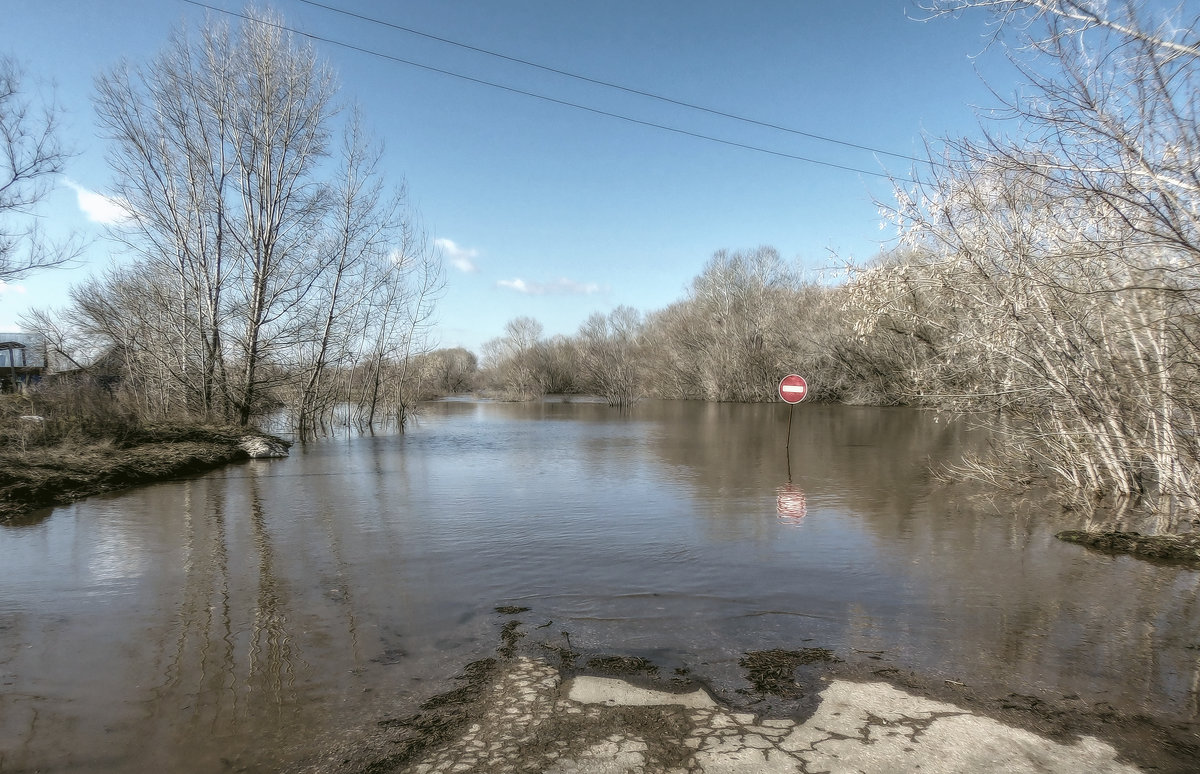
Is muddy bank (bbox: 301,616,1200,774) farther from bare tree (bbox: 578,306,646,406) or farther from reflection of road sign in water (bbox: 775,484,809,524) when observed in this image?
bare tree (bbox: 578,306,646,406)

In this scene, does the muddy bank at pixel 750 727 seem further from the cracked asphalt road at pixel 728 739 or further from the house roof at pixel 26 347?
the house roof at pixel 26 347

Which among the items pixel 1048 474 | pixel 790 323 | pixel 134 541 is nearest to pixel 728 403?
pixel 790 323

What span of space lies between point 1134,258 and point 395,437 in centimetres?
2105

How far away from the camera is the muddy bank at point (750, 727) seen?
3.08 meters

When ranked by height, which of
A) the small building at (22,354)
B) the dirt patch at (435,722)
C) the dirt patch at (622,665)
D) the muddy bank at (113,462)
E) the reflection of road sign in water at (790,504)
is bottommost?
the dirt patch at (435,722)

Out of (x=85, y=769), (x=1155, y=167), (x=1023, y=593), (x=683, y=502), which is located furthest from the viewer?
(x=683, y=502)

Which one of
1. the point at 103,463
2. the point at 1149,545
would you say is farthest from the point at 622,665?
the point at 103,463

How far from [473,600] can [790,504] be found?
5812mm

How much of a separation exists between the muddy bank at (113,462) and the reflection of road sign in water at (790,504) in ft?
34.2

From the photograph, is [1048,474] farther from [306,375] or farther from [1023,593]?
[306,375]

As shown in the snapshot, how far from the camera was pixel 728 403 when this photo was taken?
44094 mm

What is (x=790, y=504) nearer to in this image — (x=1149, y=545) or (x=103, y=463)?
(x=1149, y=545)

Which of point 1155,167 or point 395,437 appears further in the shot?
point 395,437

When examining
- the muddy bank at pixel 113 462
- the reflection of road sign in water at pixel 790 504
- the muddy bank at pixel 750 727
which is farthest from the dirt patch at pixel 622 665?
the muddy bank at pixel 113 462
